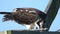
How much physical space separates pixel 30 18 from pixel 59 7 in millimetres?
1249

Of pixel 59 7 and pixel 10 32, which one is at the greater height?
pixel 59 7

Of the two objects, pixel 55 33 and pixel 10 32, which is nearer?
pixel 10 32

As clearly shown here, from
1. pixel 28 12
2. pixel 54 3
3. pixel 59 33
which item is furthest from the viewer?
pixel 28 12

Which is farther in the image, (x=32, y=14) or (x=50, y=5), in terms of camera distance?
(x=32, y=14)

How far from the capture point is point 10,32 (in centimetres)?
123

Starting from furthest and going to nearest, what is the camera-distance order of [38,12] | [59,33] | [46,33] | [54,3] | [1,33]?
[38,12] → [54,3] → [59,33] → [46,33] → [1,33]

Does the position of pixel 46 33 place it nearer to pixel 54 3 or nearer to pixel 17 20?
pixel 54 3

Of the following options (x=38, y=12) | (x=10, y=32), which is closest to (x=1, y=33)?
(x=10, y=32)

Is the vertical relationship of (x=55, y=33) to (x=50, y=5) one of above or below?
below

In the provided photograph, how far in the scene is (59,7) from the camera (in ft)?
6.02

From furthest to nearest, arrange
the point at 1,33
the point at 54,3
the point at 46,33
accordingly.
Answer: the point at 54,3, the point at 46,33, the point at 1,33

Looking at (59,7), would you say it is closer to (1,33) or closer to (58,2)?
(58,2)

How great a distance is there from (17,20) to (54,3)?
1.33 meters

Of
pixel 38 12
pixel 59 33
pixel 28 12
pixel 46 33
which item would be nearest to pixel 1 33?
pixel 46 33
